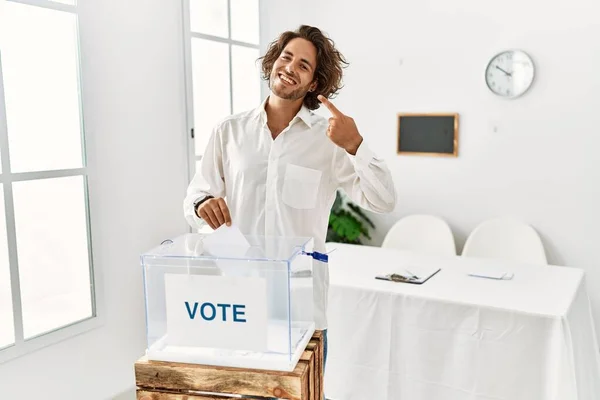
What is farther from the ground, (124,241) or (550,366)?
(124,241)

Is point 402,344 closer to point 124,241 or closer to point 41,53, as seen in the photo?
point 124,241

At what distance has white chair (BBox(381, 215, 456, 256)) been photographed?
3645 mm

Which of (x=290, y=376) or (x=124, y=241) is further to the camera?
(x=124, y=241)

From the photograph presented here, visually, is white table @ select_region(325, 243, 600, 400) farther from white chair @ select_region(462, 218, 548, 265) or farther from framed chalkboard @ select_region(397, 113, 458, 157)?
framed chalkboard @ select_region(397, 113, 458, 157)

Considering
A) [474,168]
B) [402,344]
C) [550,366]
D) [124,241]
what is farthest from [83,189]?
[474,168]

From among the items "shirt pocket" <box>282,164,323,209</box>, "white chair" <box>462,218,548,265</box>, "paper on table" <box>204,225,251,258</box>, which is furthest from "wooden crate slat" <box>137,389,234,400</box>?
"white chair" <box>462,218,548,265</box>

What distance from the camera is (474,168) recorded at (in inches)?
144

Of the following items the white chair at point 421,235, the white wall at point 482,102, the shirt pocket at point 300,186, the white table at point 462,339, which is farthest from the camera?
the white chair at point 421,235

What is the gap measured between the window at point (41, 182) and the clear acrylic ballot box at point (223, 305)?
139 cm

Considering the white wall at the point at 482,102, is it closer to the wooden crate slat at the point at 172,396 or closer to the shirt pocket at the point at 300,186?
the shirt pocket at the point at 300,186

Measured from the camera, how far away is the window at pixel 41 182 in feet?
7.43

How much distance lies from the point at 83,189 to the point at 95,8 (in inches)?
31.9

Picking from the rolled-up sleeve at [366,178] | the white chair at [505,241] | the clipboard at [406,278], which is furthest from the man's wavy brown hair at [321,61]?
the white chair at [505,241]

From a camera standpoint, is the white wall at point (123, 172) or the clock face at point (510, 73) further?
the clock face at point (510, 73)
